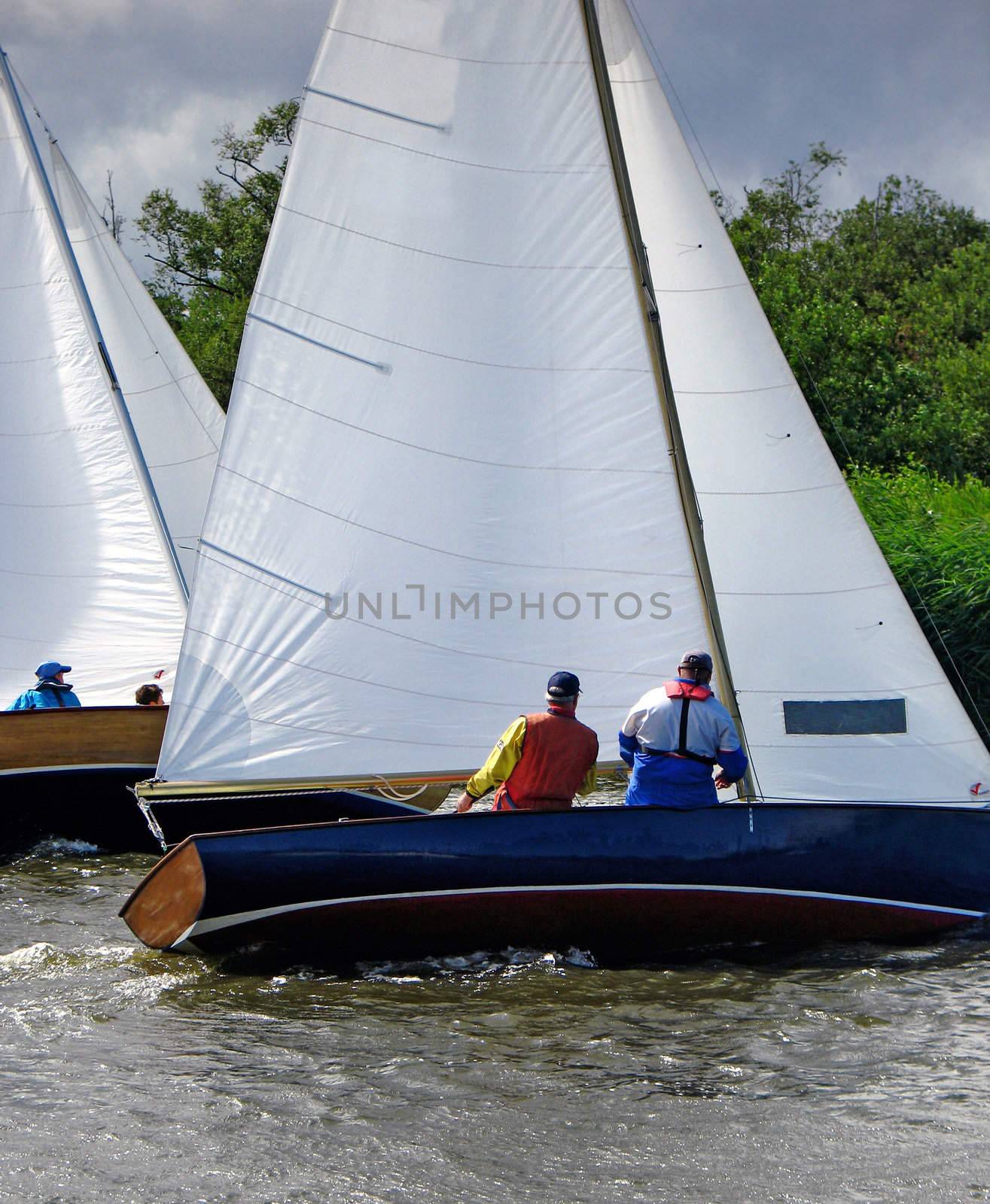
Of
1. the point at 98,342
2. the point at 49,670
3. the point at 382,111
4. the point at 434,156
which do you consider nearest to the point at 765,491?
the point at 434,156

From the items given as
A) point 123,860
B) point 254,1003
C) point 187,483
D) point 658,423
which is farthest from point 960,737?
point 187,483

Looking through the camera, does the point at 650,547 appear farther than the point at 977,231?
No

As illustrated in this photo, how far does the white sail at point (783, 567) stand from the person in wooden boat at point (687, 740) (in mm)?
667

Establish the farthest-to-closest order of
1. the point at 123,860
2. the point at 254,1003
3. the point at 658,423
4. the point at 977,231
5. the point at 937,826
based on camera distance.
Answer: the point at 977,231 → the point at 123,860 → the point at 658,423 → the point at 937,826 → the point at 254,1003

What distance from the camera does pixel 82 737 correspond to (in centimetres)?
1058

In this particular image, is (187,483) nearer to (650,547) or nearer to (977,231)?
(650,547)

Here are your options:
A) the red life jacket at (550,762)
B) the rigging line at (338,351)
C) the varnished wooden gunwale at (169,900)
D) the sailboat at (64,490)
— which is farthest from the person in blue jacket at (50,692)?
the red life jacket at (550,762)

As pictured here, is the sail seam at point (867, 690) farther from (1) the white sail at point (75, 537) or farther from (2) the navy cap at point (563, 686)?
(1) the white sail at point (75, 537)

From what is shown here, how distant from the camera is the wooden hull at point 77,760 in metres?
10.5

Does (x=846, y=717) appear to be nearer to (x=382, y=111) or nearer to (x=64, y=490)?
(x=382, y=111)

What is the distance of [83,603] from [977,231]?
120 feet

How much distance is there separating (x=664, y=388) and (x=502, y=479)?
3.21 ft

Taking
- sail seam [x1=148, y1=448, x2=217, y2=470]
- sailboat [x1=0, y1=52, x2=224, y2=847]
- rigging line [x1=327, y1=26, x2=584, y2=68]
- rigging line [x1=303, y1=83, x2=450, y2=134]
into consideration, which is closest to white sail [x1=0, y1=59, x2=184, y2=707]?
sailboat [x1=0, y1=52, x2=224, y2=847]

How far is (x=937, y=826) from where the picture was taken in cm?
697
